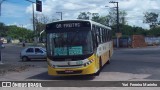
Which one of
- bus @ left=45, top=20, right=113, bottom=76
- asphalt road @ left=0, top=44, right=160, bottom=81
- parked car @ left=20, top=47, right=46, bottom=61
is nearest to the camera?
bus @ left=45, top=20, right=113, bottom=76

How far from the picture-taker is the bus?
16656mm

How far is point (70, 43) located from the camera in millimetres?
17031

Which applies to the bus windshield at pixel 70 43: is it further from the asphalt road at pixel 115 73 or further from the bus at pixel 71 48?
the asphalt road at pixel 115 73

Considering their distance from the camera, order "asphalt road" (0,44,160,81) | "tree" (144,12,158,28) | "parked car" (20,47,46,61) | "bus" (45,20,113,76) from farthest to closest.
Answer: "tree" (144,12,158,28)
"parked car" (20,47,46,61)
"asphalt road" (0,44,160,81)
"bus" (45,20,113,76)

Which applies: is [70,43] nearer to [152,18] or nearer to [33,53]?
[33,53]

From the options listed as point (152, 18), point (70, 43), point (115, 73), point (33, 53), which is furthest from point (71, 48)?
point (152, 18)

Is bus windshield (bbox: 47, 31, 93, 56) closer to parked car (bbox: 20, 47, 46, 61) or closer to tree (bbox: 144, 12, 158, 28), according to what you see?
parked car (bbox: 20, 47, 46, 61)

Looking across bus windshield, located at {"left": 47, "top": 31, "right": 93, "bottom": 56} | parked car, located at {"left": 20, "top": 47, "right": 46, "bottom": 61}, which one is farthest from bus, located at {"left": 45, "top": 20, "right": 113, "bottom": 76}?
parked car, located at {"left": 20, "top": 47, "right": 46, "bottom": 61}

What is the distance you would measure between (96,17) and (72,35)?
108315mm

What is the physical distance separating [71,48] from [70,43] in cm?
27

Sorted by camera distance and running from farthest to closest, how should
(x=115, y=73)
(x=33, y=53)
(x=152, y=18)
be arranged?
(x=152, y=18)
(x=33, y=53)
(x=115, y=73)

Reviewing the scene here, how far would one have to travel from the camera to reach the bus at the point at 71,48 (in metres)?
16.7

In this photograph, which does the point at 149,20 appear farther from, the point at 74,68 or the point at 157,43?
the point at 74,68

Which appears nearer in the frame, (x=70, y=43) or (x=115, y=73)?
(x=70, y=43)
